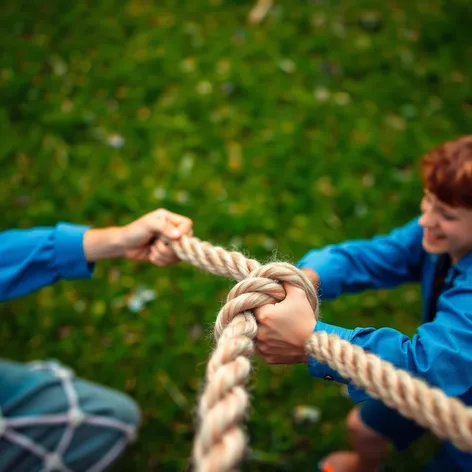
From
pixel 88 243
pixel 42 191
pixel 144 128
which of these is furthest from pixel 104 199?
pixel 88 243

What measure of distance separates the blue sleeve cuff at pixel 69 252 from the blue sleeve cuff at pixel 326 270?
2.07ft

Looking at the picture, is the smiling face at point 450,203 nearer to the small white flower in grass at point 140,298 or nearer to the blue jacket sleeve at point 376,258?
the blue jacket sleeve at point 376,258

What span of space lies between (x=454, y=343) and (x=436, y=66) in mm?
2466

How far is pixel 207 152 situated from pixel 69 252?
1.46 meters

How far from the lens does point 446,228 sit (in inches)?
44.5

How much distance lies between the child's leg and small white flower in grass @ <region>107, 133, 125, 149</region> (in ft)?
6.11

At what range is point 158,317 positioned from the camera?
83.7 inches

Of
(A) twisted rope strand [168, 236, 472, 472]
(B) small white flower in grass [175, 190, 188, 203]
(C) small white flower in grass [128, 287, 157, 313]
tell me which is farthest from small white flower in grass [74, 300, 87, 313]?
(A) twisted rope strand [168, 236, 472, 472]

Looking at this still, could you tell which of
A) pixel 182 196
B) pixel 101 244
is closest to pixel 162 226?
pixel 101 244

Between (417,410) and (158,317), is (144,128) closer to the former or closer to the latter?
(158,317)

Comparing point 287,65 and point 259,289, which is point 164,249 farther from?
point 287,65

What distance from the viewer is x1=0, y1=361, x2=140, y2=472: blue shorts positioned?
1341 millimetres

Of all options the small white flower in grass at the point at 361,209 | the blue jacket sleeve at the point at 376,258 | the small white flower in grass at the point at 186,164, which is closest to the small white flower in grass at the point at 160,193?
the small white flower in grass at the point at 186,164

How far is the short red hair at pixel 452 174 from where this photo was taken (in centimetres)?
112
